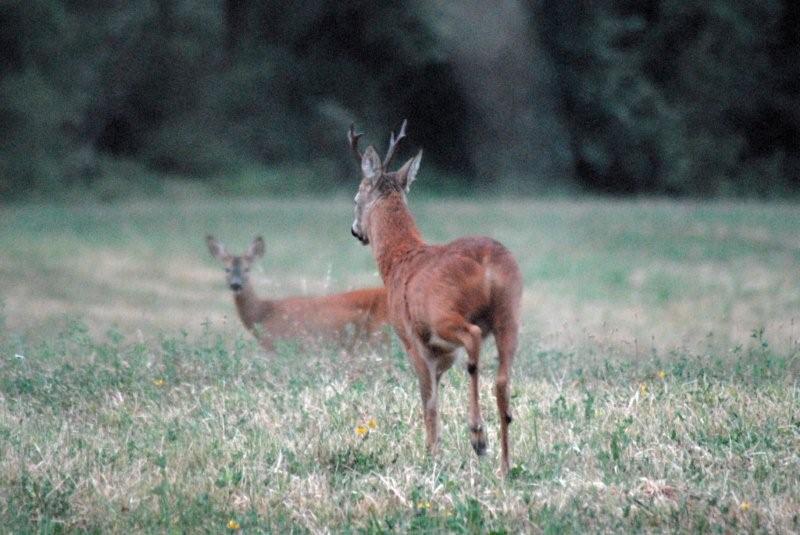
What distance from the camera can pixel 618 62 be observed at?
130 feet

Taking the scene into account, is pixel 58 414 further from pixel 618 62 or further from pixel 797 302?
pixel 618 62

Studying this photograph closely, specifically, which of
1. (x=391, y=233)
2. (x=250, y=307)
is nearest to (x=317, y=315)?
(x=250, y=307)

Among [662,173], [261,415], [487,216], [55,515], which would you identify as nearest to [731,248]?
[487,216]

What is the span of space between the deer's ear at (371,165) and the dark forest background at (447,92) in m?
27.3

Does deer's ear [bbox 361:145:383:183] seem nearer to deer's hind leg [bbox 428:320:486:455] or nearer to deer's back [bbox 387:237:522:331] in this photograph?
deer's back [bbox 387:237:522:331]

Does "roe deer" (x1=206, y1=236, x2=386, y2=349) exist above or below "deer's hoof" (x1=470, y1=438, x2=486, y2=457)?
below

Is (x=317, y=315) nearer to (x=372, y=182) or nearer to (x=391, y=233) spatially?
(x=372, y=182)

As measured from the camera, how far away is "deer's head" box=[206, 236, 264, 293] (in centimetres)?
1430

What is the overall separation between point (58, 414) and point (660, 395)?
3.22m

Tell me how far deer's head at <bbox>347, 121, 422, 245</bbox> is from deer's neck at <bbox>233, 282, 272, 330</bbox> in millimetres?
5515

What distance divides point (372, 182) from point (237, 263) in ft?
22.4

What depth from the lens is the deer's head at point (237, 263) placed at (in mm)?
14297

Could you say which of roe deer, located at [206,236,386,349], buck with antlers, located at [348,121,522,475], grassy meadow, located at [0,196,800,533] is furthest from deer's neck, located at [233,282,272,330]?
buck with antlers, located at [348,121,522,475]

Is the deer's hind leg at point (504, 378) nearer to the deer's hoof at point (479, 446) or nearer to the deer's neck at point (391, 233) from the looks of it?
the deer's hoof at point (479, 446)
